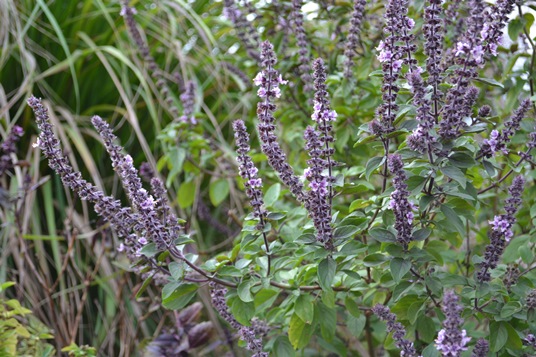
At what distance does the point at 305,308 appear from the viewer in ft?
5.31

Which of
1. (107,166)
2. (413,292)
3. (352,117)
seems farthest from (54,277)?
(413,292)

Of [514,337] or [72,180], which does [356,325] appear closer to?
[514,337]

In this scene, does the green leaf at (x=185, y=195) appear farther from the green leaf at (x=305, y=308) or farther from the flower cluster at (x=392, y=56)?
the flower cluster at (x=392, y=56)

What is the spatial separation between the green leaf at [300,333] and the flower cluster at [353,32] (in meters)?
0.86

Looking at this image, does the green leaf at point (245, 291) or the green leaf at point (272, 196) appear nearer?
the green leaf at point (245, 291)

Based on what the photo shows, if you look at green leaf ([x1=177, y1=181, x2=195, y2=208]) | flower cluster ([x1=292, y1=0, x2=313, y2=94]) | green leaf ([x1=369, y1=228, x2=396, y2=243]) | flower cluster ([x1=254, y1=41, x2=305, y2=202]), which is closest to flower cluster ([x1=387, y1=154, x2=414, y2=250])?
green leaf ([x1=369, y1=228, x2=396, y2=243])

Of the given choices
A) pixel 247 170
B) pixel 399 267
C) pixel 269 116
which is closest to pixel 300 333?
pixel 399 267

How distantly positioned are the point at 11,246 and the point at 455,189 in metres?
2.09

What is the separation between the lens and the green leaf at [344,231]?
148cm

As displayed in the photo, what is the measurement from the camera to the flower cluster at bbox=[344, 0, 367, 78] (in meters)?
1.96

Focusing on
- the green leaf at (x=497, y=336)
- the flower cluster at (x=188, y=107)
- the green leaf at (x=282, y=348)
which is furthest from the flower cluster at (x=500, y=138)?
the flower cluster at (x=188, y=107)

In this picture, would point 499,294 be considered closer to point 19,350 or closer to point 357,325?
point 357,325

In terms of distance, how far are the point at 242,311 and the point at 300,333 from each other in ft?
0.74

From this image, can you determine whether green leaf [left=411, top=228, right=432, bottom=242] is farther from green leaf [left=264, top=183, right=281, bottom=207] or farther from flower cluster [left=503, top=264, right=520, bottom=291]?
green leaf [left=264, top=183, right=281, bottom=207]
